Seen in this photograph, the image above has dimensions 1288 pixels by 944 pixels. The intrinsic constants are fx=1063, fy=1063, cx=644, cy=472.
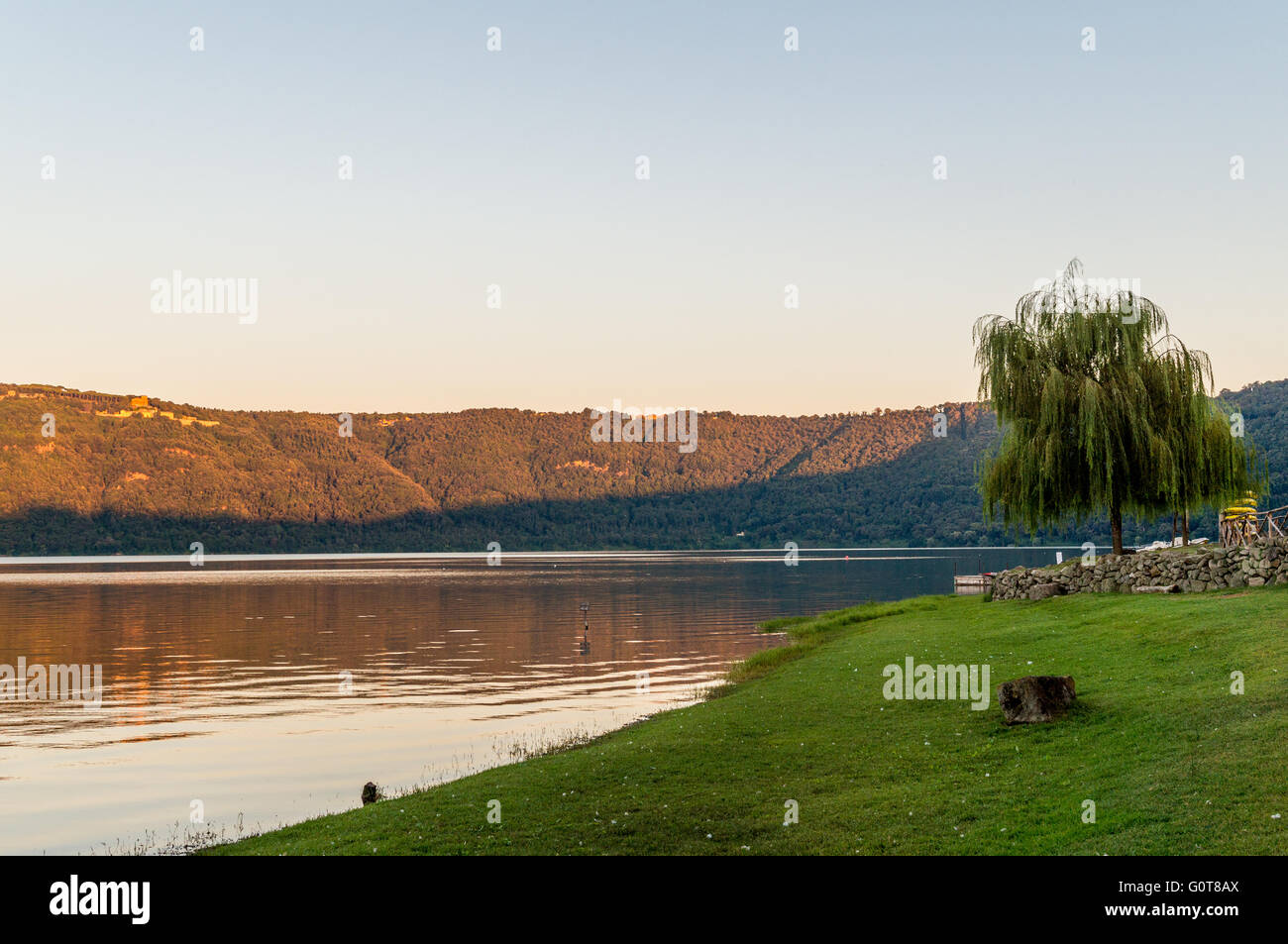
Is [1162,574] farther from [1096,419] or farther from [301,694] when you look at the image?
[301,694]

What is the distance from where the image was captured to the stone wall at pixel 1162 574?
3216 centimetres

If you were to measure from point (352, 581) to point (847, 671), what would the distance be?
102 m

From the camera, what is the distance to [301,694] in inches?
1416

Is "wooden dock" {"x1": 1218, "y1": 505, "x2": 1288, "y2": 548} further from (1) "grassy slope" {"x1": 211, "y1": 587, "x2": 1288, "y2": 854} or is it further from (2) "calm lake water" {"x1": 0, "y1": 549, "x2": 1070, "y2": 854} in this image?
(2) "calm lake water" {"x1": 0, "y1": 549, "x2": 1070, "y2": 854}

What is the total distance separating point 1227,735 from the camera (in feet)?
48.8

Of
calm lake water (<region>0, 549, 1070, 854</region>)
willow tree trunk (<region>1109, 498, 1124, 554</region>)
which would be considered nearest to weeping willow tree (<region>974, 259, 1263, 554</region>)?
willow tree trunk (<region>1109, 498, 1124, 554</region>)

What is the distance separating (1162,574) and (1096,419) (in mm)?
6889

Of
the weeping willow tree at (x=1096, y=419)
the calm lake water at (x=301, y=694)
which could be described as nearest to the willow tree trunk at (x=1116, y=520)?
the weeping willow tree at (x=1096, y=419)

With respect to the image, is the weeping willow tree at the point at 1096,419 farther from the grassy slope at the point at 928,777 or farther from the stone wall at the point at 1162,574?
the grassy slope at the point at 928,777

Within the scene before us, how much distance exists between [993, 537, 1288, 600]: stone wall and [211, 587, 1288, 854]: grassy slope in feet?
20.9

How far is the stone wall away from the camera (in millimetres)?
32156
